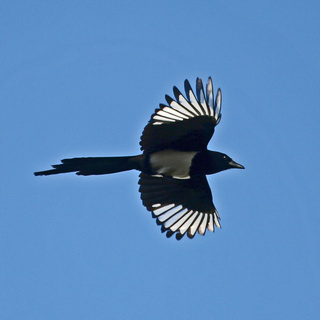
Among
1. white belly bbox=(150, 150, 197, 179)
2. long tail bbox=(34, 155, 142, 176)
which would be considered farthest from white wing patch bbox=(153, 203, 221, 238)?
long tail bbox=(34, 155, 142, 176)

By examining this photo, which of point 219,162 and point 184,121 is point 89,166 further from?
point 219,162

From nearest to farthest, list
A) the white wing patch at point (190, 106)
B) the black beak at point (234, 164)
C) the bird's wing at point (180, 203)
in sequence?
the white wing patch at point (190, 106) < the black beak at point (234, 164) < the bird's wing at point (180, 203)

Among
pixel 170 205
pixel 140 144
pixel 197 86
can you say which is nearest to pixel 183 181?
pixel 170 205

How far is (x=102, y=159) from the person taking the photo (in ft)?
24.9

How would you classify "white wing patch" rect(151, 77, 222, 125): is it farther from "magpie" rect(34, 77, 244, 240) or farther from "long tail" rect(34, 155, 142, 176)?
"long tail" rect(34, 155, 142, 176)

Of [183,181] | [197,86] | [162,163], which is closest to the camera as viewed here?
[197,86]

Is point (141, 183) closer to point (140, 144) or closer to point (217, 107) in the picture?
point (140, 144)

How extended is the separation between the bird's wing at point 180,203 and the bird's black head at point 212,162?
12.6 inches

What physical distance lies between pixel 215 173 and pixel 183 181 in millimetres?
503

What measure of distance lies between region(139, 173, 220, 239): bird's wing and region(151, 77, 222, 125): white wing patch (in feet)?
3.27

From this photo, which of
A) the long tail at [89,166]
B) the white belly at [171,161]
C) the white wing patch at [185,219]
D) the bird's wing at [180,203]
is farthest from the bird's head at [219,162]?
the long tail at [89,166]

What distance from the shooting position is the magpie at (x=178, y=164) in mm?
7426

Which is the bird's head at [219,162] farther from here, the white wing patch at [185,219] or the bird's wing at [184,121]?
the white wing patch at [185,219]

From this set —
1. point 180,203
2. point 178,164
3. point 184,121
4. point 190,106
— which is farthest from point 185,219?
point 190,106
